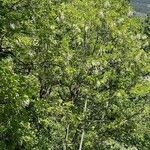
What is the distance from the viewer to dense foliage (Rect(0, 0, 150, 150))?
72.7 ft

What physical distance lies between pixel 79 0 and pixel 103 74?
396 centimetres

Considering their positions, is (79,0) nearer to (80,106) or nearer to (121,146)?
(80,106)

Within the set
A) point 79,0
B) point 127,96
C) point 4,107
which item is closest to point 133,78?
point 127,96

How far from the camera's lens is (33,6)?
22.0 meters

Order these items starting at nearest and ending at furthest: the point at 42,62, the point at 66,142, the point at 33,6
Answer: the point at 33,6
the point at 42,62
the point at 66,142

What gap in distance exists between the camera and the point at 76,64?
26.9 m

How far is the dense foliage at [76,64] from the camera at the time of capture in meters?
22.2

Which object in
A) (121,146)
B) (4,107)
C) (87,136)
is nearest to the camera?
(4,107)

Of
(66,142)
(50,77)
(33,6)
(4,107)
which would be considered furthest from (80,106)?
(4,107)

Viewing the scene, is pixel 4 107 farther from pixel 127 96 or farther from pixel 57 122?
pixel 127 96

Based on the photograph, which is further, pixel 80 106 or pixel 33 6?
pixel 80 106

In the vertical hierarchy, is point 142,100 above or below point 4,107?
above

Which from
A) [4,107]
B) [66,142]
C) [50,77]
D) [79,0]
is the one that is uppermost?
[79,0]

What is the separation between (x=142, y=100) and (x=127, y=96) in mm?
4815
